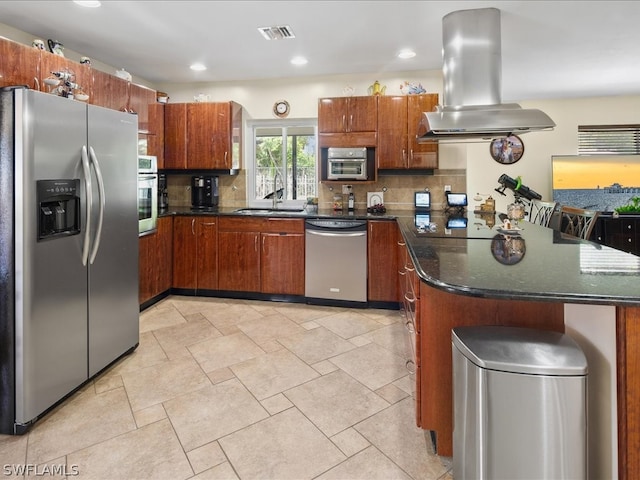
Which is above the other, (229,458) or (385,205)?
(385,205)

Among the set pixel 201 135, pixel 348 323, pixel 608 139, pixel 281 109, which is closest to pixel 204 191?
pixel 201 135

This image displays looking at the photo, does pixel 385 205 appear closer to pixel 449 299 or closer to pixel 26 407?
pixel 449 299

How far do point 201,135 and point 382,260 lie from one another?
255 centimetres

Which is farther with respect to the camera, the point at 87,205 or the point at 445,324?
the point at 87,205

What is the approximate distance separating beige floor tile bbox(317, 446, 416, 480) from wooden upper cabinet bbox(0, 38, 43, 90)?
3170 millimetres

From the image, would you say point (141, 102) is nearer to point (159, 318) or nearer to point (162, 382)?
point (159, 318)

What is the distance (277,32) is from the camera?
10.9 feet

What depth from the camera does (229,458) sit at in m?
1.78

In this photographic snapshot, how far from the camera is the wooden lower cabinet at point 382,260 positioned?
3.86 metres

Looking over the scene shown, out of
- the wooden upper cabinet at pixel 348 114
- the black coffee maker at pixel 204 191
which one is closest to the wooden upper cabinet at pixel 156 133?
the black coffee maker at pixel 204 191

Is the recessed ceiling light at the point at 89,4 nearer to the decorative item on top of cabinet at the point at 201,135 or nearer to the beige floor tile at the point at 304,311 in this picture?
the decorative item on top of cabinet at the point at 201,135

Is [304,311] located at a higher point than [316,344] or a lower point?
higher

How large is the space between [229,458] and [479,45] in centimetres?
316

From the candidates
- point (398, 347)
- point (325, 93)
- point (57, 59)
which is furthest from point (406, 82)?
point (57, 59)
